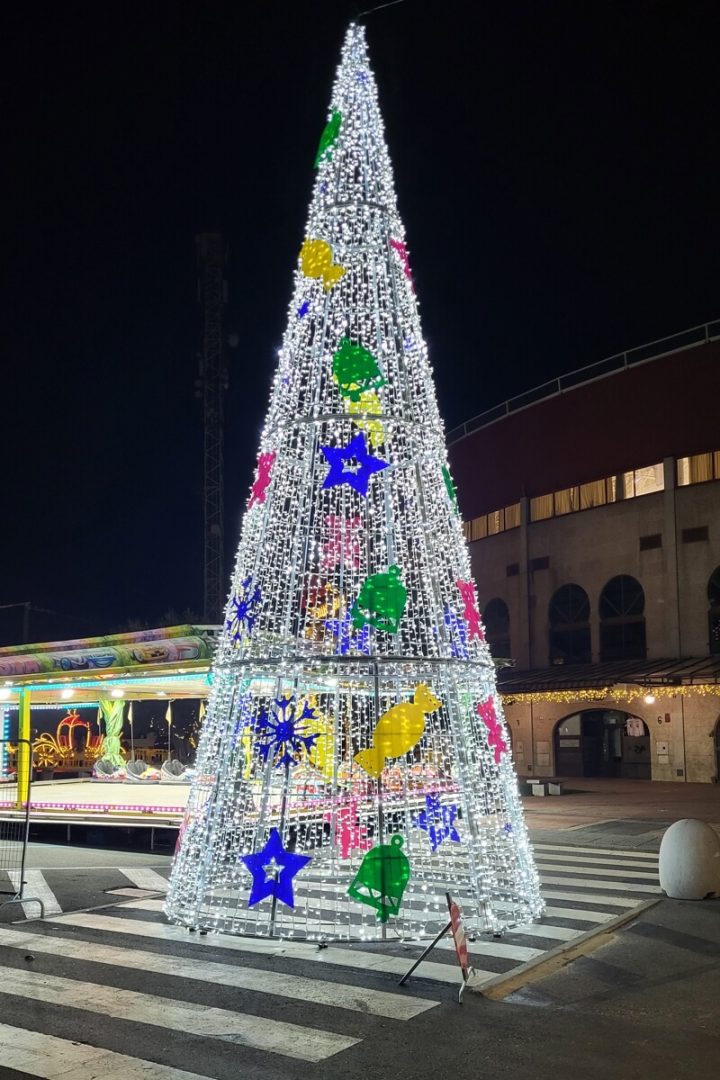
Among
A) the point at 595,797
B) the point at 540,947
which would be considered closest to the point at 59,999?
the point at 540,947

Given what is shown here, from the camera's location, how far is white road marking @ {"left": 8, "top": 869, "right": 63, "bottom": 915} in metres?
11.1

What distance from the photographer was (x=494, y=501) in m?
41.2

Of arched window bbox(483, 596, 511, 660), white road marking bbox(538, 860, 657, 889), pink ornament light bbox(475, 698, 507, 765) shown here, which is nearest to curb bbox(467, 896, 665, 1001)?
pink ornament light bbox(475, 698, 507, 765)

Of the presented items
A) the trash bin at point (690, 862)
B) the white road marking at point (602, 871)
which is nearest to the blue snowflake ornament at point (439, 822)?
the trash bin at point (690, 862)

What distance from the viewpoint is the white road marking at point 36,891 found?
36.3ft

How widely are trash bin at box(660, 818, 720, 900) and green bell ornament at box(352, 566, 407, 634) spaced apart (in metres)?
4.86

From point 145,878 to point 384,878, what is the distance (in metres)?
6.08

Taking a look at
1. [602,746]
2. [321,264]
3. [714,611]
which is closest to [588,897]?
[321,264]

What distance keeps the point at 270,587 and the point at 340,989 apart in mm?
4024

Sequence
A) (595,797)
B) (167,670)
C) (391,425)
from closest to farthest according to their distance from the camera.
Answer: (391,425), (167,670), (595,797)

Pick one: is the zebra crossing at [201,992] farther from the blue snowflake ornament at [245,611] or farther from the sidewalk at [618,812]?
the sidewalk at [618,812]

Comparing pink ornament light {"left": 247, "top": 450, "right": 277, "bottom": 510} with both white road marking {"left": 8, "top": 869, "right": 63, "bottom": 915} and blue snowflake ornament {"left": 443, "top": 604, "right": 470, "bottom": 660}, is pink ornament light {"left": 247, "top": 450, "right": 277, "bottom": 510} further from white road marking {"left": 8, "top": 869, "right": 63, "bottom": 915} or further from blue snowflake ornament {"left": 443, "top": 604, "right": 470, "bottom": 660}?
white road marking {"left": 8, "top": 869, "right": 63, "bottom": 915}

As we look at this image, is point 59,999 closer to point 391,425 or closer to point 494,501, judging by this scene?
point 391,425

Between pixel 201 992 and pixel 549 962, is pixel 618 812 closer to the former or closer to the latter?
pixel 549 962
